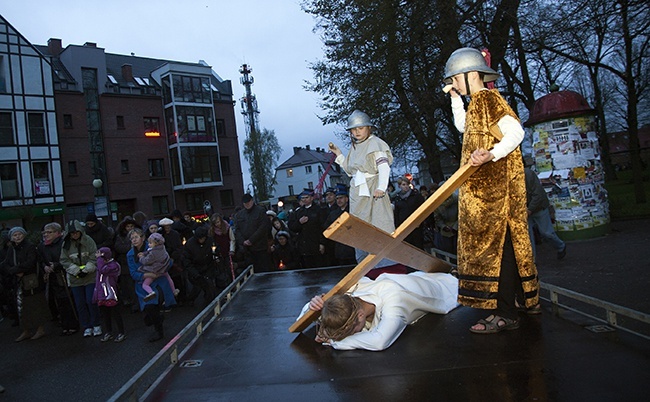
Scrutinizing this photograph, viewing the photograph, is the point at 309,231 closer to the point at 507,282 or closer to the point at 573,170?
the point at 573,170

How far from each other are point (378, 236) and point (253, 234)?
565 cm

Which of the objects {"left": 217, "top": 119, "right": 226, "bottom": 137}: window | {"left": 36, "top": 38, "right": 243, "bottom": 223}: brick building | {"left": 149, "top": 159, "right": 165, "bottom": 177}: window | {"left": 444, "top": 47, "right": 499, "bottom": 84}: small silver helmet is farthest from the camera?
{"left": 217, "top": 119, "right": 226, "bottom": 137}: window

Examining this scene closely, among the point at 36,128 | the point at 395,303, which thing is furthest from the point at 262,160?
the point at 395,303

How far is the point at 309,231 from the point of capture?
9.68 metres

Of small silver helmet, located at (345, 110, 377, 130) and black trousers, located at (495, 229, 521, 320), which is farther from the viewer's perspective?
small silver helmet, located at (345, 110, 377, 130)

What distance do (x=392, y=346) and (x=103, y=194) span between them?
33.4m

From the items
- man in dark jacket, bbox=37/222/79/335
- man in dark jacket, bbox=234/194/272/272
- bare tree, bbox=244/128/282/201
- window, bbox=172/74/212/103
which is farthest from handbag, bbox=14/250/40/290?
bare tree, bbox=244/128/282/201

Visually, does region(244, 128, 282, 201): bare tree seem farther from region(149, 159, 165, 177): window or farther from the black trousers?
the black trousers

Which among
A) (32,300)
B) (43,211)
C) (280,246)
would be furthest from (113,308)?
(43,211)

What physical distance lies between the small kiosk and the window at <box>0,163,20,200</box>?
96.6 feet

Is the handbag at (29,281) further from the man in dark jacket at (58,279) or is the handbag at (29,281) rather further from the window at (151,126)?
the window at (151,126)

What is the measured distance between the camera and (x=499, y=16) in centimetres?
1373

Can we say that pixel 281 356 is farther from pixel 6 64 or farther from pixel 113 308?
pixel 6 64

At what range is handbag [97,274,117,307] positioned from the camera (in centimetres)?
675
